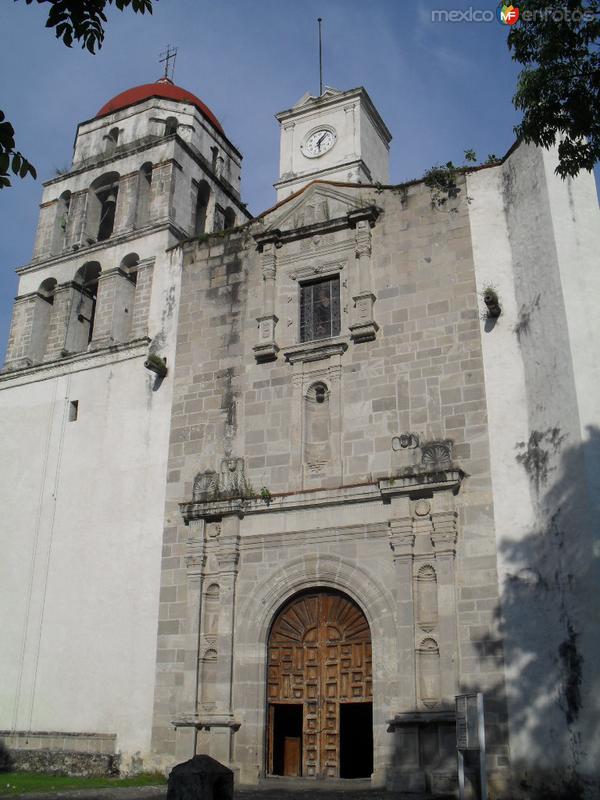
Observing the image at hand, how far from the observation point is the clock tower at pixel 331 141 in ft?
64.7

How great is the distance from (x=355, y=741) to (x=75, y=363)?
30.9 feet

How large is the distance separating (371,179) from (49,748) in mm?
13570

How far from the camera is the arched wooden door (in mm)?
13086

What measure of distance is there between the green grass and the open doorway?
183 centimetres

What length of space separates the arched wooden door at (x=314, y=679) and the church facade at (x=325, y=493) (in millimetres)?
40

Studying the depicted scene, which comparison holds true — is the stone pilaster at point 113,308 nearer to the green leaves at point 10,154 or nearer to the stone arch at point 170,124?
the stone arch at point 170,124

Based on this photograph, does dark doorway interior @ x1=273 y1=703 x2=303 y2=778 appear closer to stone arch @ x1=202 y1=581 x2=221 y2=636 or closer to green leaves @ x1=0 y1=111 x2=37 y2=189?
stone arch @ x1=202 y1=581 x2=221 y2=636

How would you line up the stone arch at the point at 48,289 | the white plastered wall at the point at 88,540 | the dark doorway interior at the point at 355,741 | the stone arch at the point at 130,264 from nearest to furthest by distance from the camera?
the white plastered wall at the point at 88,540
the dark doorway interior at the point at 355,741
the stone arch at the point at 130,264
the stone arch at the point at 48,289

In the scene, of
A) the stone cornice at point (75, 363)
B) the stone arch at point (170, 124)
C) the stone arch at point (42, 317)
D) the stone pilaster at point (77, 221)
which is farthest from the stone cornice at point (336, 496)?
the stone arch at point (170, 124)

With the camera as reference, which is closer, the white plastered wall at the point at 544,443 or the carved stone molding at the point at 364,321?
the white plastered wall at the point at 544,443

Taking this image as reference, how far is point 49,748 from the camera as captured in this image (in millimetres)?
14984

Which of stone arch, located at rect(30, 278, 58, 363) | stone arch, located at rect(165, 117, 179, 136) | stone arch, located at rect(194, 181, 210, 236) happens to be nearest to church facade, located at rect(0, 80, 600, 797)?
stone arch, located at rect(30, 278, 58, 363)

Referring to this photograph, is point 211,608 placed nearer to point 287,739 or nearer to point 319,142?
point 287,739

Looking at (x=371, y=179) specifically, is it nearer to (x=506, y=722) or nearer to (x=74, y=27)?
(x=506, y=722)
